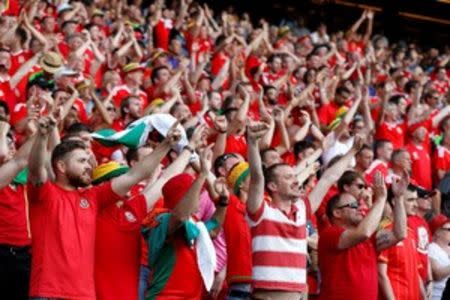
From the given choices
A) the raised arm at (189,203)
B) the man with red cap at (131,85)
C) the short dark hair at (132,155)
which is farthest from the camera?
the man with red cap at (131,85)

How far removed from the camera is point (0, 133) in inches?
256

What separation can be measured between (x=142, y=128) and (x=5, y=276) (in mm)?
1306

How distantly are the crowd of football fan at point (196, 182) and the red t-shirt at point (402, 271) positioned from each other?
0.5 inches

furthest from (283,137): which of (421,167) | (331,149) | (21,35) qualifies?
(21,35)

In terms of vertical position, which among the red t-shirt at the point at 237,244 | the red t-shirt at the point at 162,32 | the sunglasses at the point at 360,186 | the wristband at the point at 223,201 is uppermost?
the red t-shirt at the point at 162,32

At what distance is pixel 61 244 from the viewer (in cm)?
567

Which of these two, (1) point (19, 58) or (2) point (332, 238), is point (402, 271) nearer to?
(2) point (332, 238)

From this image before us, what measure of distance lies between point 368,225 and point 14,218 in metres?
2.31

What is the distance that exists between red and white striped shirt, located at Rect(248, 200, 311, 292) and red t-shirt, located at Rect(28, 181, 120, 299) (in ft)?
3.35

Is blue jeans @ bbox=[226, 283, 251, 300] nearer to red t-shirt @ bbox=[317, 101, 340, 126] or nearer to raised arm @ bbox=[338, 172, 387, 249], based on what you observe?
raised arm @ bbox=[338, 172, 387, 249]

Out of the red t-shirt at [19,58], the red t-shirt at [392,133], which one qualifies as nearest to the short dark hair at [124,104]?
the red t-shirt at [19,58]

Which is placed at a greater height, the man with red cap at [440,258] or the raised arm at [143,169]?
the raised arm at [143,169]

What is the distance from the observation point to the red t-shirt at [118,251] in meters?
5.96

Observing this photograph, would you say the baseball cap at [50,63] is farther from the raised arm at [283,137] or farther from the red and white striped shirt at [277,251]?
the red and white striped shirt at [277,251]
